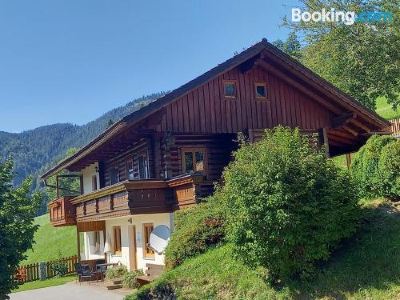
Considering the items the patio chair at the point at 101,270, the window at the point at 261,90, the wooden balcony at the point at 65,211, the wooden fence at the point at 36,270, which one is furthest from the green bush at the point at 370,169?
the wooden fence at the point at 36,270

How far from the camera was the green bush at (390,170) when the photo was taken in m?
11.3

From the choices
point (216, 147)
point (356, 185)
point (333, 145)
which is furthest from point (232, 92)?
point (356, 185)

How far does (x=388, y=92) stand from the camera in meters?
29.1

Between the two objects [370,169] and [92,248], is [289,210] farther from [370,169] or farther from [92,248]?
[92,248]

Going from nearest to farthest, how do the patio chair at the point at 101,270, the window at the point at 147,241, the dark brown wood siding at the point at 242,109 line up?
the dark brown wood siding at the point at 242,109 < the window at the point at 147,241 < the patio chair at the point at 101,270

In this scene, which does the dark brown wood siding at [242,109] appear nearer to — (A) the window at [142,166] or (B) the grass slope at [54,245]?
(A) the window at [142,166]

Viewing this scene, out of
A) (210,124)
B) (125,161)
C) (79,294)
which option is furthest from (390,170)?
(125,161)

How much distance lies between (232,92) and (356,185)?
10.2 metres

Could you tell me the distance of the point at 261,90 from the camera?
21.6 meters

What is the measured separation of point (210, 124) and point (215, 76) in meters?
1.83

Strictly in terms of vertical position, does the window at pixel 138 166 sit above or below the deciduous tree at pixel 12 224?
above

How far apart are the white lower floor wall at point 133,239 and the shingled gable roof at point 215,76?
345 centimetres

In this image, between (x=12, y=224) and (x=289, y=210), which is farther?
(x=12, y=224)

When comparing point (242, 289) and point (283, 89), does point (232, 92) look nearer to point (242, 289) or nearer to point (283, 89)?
point (283, 89)
